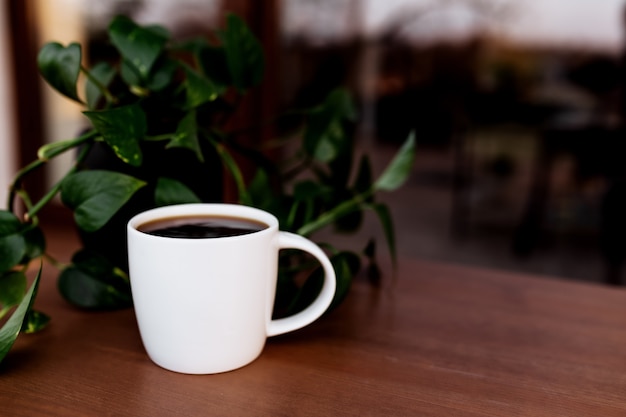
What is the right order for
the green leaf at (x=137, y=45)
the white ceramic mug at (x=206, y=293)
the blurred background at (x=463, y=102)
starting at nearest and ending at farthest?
the white ceramic mug at (x=206, y=293) < the green leaf at (x=137, y=45) < the blurred background at (x=463, y=102)

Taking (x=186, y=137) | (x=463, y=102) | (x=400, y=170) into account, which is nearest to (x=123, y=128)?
(x=186, y=137)

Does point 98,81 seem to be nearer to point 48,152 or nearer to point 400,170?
point 48,152

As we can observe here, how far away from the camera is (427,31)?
12.2 feet

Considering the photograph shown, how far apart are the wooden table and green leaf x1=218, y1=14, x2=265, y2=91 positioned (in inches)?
8.9

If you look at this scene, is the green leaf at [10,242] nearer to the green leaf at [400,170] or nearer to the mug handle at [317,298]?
the mug handle at [317,298]

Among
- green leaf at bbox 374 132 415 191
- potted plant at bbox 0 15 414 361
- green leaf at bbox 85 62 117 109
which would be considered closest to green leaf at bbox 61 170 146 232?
potted plant at bbox 0 15 414 361

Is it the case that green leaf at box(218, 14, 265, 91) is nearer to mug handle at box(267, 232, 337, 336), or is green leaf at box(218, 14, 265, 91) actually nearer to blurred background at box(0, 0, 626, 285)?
mug handle at box(267, 232, 337, 336)

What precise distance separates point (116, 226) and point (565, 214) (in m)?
2.92

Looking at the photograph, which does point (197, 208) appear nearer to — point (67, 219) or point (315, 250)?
point (315, 250)

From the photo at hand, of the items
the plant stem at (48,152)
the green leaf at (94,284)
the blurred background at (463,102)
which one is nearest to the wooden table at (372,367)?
the green leaf at (94,284)

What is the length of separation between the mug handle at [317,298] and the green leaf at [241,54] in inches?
7.7

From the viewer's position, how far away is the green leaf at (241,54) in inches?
20.2

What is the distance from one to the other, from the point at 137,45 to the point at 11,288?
219 mm

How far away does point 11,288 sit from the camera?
0.45 meters
